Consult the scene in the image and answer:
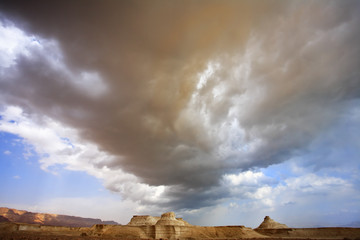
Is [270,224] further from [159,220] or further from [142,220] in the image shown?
[142,220]

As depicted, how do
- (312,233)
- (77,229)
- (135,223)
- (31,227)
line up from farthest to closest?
1. (135,223)
2. (77,229)
3. (312,233)
4. (31,227)

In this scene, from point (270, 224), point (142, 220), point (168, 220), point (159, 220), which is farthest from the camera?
point (142, 220)

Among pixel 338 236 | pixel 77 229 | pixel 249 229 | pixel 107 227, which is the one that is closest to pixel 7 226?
pixel 77 229

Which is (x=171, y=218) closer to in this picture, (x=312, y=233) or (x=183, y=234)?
(x=183, y=234)

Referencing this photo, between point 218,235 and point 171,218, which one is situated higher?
point 171,218

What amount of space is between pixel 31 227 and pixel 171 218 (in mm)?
51841

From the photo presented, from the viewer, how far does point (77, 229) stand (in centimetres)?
9438

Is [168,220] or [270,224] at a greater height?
[168,220]

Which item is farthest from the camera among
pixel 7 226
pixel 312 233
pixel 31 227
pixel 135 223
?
pixel 135 223

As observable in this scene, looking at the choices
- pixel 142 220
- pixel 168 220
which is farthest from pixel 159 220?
pixel 142 220

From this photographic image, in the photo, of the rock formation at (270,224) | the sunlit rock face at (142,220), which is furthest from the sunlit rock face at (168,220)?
the rock formation at (270,224)


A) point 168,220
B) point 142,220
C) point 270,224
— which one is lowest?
point 270,224

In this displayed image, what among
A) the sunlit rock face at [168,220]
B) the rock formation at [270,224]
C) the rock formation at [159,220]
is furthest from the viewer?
the rock formation at [270,224]

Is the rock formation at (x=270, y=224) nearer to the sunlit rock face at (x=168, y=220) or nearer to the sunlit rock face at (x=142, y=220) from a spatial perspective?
the sunlit rock face at (x=168, y=220)
